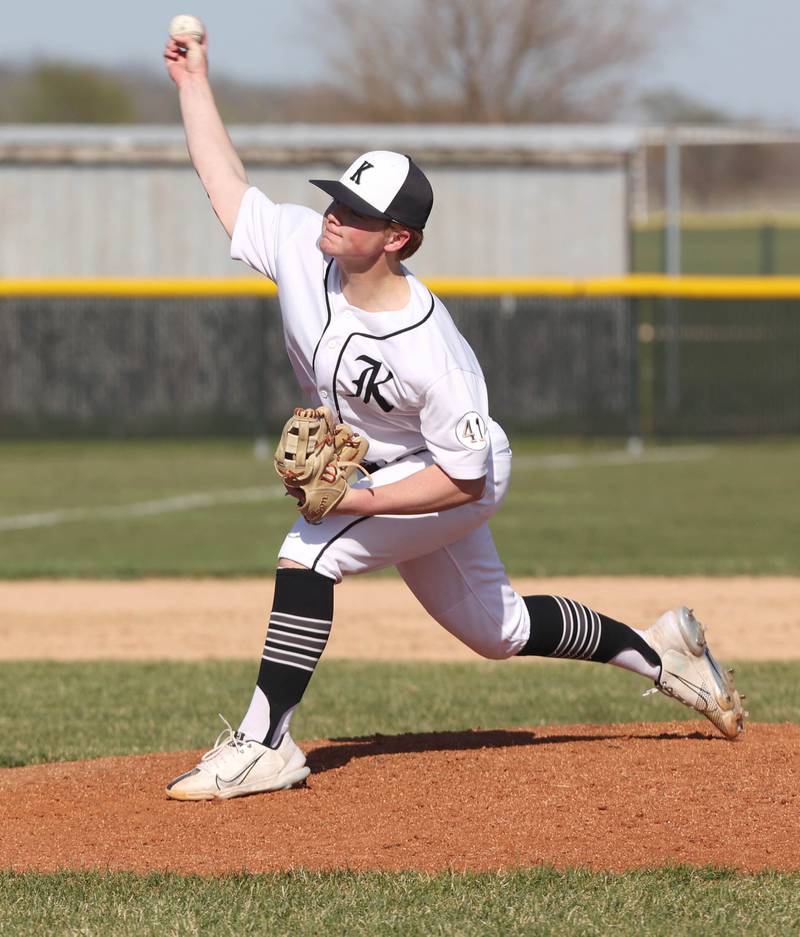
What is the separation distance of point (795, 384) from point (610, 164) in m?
3.35

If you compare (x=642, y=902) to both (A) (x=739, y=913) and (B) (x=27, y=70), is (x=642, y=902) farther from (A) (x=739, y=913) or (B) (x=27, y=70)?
(B) (x=27, y=70)

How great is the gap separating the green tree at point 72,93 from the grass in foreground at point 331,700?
59.7 m

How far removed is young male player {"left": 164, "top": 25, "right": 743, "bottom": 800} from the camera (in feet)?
14.7

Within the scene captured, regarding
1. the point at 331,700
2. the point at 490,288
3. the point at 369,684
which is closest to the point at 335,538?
the point at 331,700

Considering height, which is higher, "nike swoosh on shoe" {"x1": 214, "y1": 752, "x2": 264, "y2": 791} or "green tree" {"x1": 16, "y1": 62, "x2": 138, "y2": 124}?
"green tree" {"x1": 16, "y1": 62, "x2": 138, "y2": 124}

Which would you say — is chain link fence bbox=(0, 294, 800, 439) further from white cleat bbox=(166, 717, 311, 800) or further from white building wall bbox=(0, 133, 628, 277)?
white cleat bbox=(166, 717, 311, 800)

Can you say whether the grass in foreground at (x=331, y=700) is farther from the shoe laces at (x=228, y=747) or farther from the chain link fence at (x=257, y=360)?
the chain link fence at (x=257, y=360)

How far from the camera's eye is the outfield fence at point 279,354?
18469mm

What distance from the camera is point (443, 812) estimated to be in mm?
4582

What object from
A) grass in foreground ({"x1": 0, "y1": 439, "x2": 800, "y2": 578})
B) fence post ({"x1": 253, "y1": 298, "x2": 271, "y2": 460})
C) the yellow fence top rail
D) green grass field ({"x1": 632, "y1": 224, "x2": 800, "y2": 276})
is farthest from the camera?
green grass field ({"x1": 632, "y1": 224, "x2": 800, "y2": 276})

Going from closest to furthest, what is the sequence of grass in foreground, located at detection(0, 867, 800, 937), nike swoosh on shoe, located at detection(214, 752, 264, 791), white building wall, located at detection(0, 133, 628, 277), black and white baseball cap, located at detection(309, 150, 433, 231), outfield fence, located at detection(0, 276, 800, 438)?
grass in foreground, located at detection(0, 867, 800, 937)
black and white baseball cap, located at detection(309, 150, 433, 231)
nike swoosh on shoe, located at detection(214, 752, 264, 791)
outfield fence, located at detection(0, 276, 800, 438)
white building wall, located at detection(0, 133, 628, 277)

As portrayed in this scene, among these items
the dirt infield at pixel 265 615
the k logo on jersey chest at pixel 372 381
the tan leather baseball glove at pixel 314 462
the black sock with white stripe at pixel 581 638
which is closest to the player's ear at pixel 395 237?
the k logo on jersey chest at pixel 372 381

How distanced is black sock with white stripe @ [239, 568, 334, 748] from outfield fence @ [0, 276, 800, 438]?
44.8ft

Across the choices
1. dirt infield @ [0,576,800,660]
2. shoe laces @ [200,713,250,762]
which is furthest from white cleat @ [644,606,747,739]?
dirt infield @ [0,576,800,660]
